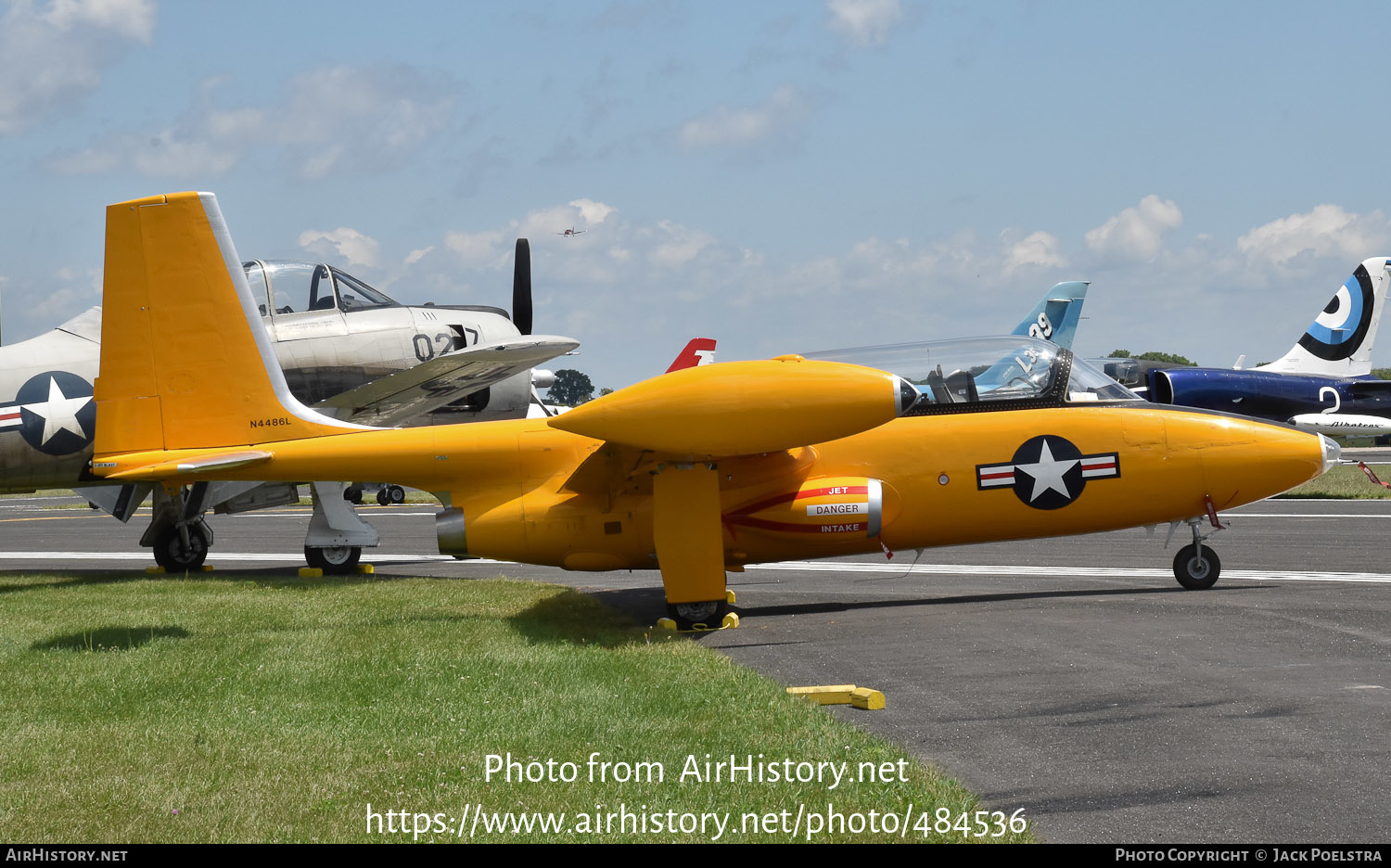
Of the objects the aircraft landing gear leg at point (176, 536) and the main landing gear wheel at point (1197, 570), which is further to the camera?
the aircraft landing gear leg at point (176, 536)

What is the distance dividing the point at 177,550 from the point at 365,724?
443 inches

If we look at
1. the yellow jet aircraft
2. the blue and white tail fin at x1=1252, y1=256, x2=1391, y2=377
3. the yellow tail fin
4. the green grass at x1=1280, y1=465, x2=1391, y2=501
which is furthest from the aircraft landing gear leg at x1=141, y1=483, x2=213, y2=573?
the blue and white tail fin at x1=1252, y1=256, x2=1391, y2=377

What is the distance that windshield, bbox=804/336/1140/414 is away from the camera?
11234mm

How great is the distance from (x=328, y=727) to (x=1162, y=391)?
30.8m

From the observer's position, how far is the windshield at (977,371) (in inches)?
442

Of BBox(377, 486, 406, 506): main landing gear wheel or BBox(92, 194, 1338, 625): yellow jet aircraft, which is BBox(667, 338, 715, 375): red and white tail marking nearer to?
BBox(377, 486, 406, 506): main landing gear wheel

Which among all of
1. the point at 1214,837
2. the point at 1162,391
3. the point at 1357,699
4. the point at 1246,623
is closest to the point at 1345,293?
the point at 1162,391

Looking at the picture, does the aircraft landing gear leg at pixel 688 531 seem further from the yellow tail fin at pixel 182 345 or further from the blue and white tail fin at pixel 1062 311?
the blue and white tail fin at pixel 1062 311

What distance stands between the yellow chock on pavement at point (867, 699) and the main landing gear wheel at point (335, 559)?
33.0 feet

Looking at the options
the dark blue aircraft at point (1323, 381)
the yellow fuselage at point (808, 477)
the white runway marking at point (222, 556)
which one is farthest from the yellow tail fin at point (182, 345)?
the dark blue aircraft at point (1323, 381)

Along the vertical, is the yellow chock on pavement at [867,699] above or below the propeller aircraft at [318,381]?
below

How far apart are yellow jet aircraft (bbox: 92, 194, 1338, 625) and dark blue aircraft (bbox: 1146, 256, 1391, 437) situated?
2254 centimetres

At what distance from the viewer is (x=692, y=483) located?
10109 mm

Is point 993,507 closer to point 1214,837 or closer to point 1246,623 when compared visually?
point 1246,623
